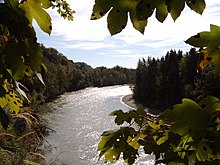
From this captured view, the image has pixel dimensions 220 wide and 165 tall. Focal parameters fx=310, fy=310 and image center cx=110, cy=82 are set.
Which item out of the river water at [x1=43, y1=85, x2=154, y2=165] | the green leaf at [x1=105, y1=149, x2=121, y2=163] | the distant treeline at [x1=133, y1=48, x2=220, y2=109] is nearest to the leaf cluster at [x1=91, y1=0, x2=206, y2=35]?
the green leaf at [x1=105, y1=149, x2=121, y2=163]

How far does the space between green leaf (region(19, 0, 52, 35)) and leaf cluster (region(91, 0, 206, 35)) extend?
6.8 inches

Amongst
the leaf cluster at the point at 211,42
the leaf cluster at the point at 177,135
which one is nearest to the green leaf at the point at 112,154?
the leaf cluster at the point at 177,135

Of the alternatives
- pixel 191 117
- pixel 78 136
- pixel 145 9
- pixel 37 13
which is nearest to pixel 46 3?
pixel 37 13

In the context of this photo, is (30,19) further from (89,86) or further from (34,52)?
(89,86)

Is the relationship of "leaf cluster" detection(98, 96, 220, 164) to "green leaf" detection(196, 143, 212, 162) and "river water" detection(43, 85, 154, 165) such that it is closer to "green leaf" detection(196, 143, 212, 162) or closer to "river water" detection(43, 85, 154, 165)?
"green leaf" detection(196, 143, 212, 162)

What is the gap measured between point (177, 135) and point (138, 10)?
513 millimetres

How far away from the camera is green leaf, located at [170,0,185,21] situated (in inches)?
35.5

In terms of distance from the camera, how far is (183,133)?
99 centimetres

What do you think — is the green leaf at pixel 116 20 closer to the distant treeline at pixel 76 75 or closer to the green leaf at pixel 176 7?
the green leaf at pixel 176 7

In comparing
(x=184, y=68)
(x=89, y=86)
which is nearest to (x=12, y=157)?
(x=184, y=68)

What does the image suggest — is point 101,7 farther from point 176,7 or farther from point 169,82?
point 169,82

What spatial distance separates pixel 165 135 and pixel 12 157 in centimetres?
448

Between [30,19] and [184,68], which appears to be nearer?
[30,19]

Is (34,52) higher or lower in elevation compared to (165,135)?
higher
